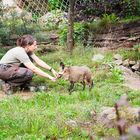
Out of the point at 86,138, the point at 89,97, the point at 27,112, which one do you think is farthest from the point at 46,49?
the point at 86,138

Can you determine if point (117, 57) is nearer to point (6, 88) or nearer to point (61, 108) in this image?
point (6, 88)

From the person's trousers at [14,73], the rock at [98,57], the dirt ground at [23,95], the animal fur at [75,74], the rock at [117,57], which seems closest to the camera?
the animal fur at [75,74]

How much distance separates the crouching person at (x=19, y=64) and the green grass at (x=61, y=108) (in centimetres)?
65

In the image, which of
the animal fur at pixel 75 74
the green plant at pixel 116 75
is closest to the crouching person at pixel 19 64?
the animal fur at pixel 75 74

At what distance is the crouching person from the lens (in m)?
8.75

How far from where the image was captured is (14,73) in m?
9.00

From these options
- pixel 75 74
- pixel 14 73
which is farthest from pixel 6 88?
pixel 75 74

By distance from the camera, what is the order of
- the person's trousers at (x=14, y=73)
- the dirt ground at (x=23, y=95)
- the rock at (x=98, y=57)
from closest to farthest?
the dirt ground at (x=23, y=95) → the person's trousers at (x=14, y=73) → the rock at (x=98, y=57)

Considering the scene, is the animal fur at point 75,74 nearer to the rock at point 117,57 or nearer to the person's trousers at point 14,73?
the person's trousers at point 14,73

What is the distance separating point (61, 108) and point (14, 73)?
7.44 ft

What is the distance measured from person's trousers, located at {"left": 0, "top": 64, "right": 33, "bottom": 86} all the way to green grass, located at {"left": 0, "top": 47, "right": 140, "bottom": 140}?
24.6 inches

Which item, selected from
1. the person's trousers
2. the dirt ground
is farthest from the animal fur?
the person's trousers

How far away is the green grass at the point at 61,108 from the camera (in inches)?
223

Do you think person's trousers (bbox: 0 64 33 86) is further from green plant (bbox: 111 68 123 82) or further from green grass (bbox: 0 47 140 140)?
green plant (bbox: 111 68 123 82)
